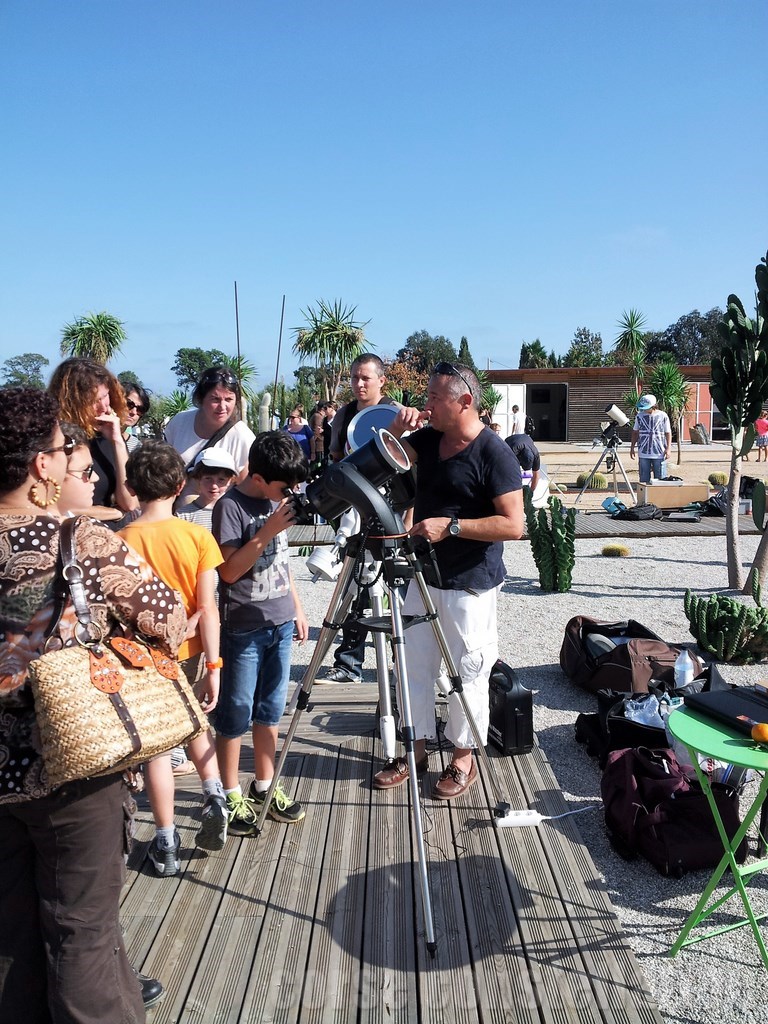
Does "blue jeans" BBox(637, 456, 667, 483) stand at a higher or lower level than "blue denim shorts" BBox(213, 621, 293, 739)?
higher

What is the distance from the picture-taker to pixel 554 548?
26.0 feet

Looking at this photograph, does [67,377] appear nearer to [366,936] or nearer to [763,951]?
[366,936]

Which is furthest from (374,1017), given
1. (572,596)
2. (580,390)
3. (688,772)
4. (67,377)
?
(580,390)

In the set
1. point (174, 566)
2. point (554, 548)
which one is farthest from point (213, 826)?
point (554, 548)

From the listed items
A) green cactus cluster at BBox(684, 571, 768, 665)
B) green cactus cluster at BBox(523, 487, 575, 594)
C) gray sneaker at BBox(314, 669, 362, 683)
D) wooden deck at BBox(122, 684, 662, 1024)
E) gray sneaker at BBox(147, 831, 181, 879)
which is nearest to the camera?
wooden deck at BBox(122, 684, 662, 1024)

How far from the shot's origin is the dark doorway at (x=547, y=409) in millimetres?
37031

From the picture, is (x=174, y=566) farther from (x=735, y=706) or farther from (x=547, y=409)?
(x=547, y=409)

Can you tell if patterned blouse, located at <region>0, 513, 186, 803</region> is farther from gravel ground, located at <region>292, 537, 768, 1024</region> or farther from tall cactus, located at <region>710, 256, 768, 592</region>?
tall cactus, located at <region>710, 256, 768, 592</region>

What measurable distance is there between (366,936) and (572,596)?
19.5 feet

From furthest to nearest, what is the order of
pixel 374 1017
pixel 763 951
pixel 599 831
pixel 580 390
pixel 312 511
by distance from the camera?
pixel 580 390
pixel 599 831
pixel 312 511
pixel 763 951
pixel 374 1017

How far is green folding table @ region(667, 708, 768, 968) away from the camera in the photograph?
2326 millimetres

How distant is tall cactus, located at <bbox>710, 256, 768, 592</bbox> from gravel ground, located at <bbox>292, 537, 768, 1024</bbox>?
96cm

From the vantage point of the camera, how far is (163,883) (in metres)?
2.64

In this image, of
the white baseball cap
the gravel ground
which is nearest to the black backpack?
the gravel ground
